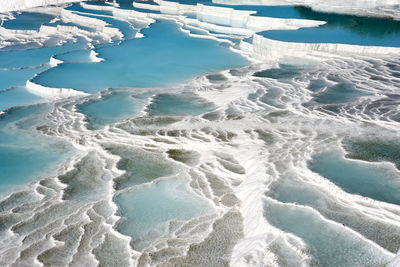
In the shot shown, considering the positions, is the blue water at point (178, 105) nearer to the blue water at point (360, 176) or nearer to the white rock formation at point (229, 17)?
the blue water at point (360, 176)

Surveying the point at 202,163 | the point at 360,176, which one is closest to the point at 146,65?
the point at 202,163

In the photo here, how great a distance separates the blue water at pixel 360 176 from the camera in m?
3.44

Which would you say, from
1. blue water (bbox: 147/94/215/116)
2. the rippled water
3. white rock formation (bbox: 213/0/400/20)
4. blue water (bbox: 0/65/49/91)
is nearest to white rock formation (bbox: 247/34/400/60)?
the rippled water

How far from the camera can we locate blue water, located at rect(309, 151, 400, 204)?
3.44 metres

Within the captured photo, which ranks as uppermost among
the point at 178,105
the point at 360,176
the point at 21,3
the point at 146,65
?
the point at 360,176

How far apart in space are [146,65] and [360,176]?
5839 millimetres

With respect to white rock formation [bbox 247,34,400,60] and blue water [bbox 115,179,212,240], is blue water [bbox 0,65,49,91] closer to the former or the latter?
white rock formation [bbox 247,34,400,60]

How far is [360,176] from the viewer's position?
12.3 feet

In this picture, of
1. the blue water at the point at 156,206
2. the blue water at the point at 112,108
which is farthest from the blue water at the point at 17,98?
the blue water at the point at 156,206

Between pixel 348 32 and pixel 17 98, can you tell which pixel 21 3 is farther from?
pixel 348 32

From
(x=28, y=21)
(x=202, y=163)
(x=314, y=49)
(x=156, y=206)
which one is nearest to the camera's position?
(x=156, y=206)

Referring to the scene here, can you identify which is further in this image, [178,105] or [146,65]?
[146,65]

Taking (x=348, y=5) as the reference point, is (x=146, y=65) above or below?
below

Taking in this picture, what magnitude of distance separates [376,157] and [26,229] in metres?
3.24
